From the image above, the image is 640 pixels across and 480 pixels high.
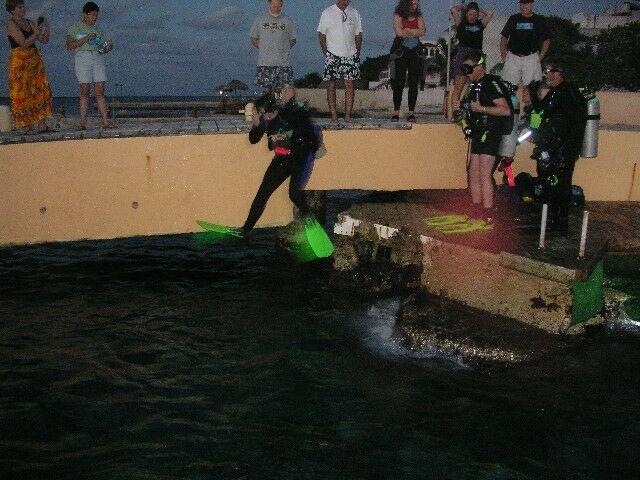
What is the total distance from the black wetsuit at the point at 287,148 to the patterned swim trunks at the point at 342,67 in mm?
1638

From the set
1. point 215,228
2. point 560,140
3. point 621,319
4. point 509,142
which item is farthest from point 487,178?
point 215,228

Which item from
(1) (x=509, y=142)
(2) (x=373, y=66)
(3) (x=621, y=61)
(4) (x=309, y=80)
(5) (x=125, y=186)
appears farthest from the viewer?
(2) (x=373, y=66)

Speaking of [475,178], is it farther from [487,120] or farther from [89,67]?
[89,67]

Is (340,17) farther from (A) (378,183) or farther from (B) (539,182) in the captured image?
(B) (539,182)

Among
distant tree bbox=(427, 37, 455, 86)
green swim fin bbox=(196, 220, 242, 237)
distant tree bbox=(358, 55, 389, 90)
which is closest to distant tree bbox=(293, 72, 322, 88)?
distant tree bbox=(427, 37, 455, 86)

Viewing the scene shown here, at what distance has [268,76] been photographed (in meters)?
10.1

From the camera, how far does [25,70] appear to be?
912 centimetres

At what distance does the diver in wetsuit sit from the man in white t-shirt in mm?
3501

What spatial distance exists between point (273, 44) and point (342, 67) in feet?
4.10

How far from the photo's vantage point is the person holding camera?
7.36 meters

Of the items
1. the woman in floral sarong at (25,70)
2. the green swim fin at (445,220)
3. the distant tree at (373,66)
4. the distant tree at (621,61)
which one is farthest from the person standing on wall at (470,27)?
the distant tree at (373,66)

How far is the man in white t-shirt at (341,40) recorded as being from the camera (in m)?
10.1

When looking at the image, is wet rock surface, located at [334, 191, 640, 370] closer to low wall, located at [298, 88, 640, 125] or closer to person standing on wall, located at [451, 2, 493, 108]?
person standing on wall, located at [451, 2, 493, 108]

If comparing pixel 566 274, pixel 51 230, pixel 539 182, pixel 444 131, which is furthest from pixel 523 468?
pixel 51 230
